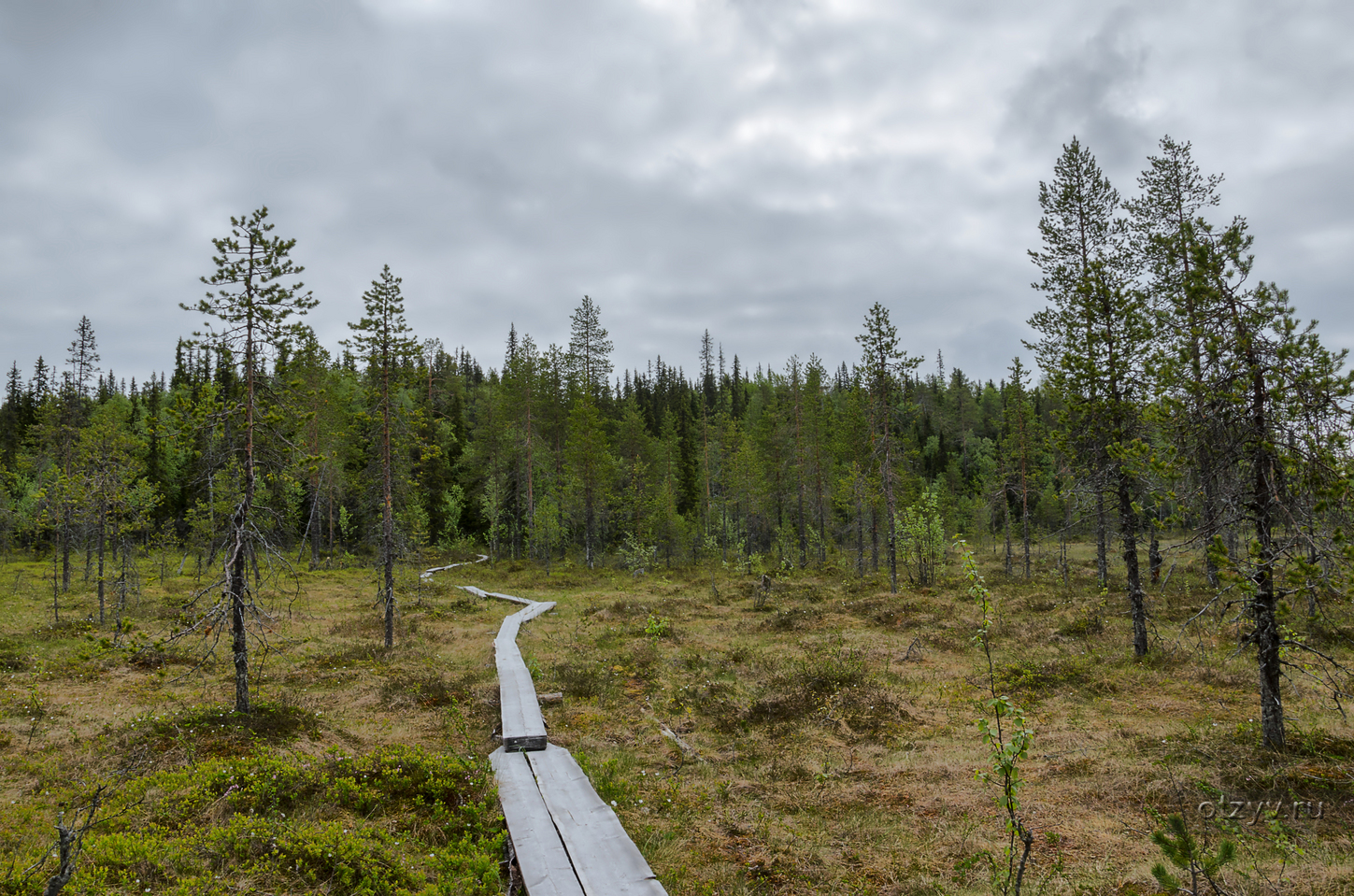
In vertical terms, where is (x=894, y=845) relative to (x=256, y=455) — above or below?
below

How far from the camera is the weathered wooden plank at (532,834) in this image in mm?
6797

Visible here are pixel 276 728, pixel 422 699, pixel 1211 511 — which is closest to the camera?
pixel 1211 511

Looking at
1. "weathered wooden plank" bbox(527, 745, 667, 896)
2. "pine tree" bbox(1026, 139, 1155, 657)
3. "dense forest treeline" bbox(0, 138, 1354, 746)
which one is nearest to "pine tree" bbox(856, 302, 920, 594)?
"dense forest treeline" bbox(0, 138, 1354, 746)

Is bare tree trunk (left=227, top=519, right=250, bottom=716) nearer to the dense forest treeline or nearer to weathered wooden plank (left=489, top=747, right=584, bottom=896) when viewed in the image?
the dense forest treeline

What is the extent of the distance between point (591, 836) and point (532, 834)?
791 millimetres

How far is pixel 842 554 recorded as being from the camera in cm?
5500

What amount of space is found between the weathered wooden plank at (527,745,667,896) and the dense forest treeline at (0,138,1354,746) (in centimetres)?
727

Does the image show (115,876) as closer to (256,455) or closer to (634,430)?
(256,455)

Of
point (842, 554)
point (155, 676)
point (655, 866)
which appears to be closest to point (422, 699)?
point (155, 676)

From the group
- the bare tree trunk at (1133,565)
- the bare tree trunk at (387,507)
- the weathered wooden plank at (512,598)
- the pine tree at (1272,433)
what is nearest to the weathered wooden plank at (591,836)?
the pine tree at (1272,433)

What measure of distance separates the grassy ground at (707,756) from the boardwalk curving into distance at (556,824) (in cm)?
41

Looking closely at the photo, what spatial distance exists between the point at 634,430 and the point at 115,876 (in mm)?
48300

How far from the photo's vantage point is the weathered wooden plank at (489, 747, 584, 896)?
6.80 metres

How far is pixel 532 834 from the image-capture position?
7.88m
